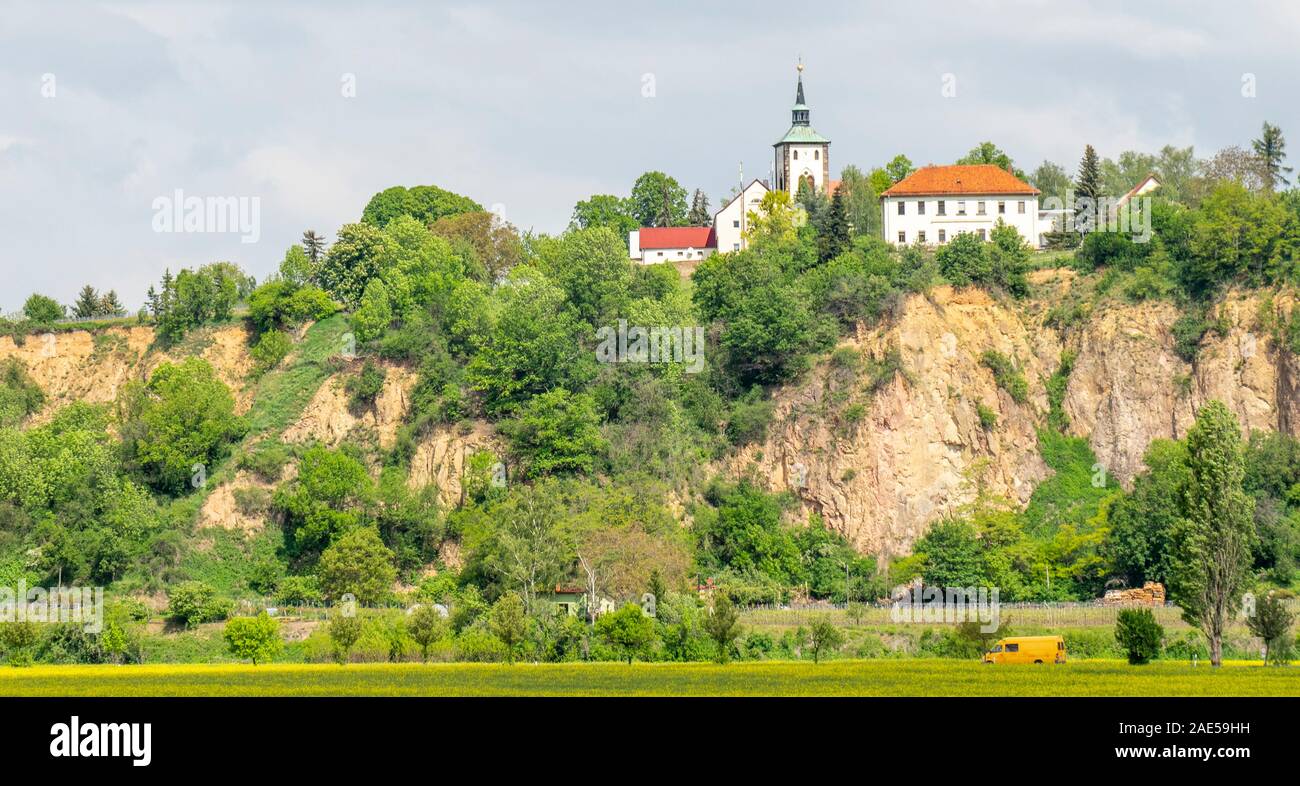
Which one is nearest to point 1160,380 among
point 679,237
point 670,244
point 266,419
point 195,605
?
point 670,244

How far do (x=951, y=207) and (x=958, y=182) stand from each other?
1.64 meters

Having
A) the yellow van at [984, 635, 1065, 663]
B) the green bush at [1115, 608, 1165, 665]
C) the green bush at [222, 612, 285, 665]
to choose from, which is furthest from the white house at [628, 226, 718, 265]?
the green bush at [1115, 608, 1165, 665]

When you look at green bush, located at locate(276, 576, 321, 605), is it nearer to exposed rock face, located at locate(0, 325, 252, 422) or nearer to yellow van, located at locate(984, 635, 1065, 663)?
exposed rock face, located at locate(0, 325, 252, 422)

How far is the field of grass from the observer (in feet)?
143

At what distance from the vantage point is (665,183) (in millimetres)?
125125

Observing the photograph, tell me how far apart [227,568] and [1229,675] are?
46909 mm

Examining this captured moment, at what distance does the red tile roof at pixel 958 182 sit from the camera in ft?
335

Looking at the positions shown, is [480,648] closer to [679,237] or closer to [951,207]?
[951,207]

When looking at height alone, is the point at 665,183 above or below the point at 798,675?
above

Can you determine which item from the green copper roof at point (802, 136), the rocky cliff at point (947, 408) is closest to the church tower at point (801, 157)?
the green copper roof at point (802, 136)

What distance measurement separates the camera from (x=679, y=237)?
11694 cm

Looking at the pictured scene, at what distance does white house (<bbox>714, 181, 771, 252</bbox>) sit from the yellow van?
5434 cm
